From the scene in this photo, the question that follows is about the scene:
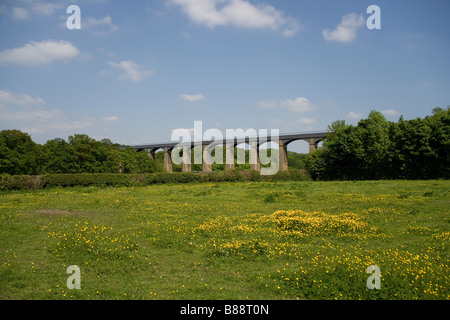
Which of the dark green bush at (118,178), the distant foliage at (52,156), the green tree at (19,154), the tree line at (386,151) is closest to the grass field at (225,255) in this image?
the dark green bush at (118,178)

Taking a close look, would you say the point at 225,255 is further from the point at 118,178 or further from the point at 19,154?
the point at 19,154

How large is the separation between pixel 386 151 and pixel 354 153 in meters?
4.28

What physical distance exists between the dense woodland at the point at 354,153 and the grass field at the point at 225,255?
30282 mm

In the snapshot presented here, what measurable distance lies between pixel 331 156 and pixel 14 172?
52.0 meters

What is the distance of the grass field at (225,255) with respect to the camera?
630cm

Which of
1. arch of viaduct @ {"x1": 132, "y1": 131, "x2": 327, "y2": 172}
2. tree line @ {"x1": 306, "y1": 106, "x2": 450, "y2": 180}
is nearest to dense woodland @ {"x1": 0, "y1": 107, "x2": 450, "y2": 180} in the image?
tree line @ {"x1": 306, "y1": 106, "x2": 450, "y2": 180}

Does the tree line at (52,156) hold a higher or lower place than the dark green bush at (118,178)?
higher

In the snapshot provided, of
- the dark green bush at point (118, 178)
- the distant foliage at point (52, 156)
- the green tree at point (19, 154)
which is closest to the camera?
the dark green bush at point (118, 178)

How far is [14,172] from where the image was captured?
48844 millimetres

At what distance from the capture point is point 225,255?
27.8 feet

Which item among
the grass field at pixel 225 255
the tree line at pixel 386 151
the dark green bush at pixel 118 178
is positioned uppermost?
the tree line at pixel 386 151

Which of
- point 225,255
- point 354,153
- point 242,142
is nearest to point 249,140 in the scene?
point 242,142

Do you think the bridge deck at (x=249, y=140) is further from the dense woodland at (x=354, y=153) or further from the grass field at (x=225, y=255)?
the grass field at (x=225, y=255)
